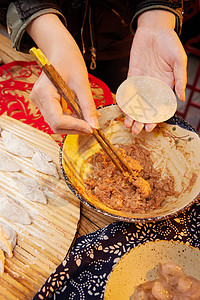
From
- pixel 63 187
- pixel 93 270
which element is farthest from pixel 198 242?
pixel 63 187

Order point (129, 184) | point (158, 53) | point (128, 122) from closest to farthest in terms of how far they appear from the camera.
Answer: point (129, 184), point (128, 122), point (158, 53)

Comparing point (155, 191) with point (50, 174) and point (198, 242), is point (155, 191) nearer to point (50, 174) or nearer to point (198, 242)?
point (198, 242)

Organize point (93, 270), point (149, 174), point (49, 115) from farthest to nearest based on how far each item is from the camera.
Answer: point (149, 174)
point (49, 115)
point (93, 270)

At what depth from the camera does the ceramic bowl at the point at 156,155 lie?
113 centimetres

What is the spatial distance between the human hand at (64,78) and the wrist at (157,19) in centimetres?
50

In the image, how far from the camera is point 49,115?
1229mm

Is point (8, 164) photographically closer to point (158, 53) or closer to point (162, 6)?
point (158, 53)

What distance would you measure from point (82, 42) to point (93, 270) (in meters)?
1.47

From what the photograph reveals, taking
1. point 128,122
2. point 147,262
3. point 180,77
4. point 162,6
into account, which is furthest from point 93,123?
point 162,6

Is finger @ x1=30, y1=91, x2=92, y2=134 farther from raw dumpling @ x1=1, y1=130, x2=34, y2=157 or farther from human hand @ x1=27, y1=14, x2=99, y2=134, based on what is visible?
raw dumpling @ x1=1, y1=130, x2=34, y2=157

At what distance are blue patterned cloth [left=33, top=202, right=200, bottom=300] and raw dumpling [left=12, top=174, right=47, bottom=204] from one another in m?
0.28

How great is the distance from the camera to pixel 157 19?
1591 mm

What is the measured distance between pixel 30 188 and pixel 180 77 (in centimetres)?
92

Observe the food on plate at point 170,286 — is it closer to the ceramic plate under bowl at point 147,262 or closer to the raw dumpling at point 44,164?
the ceramic plate under bowl at point 147,262
